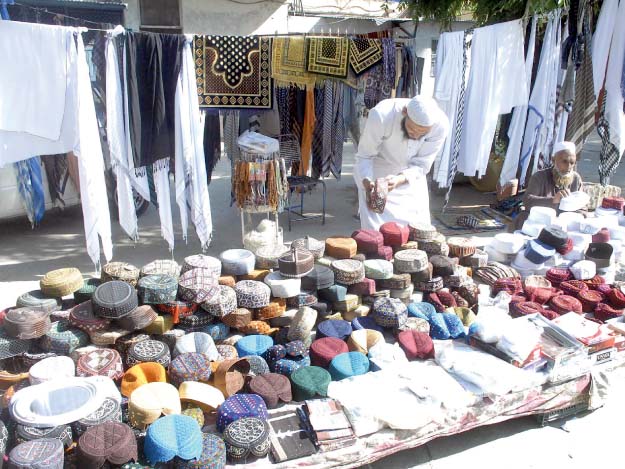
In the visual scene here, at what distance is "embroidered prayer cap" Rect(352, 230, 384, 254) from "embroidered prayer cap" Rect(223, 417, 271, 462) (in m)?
1.33

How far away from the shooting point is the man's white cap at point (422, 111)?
3.45 metres

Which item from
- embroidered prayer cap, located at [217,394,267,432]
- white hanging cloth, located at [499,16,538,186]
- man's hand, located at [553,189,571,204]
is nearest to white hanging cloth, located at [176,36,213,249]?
embroidered prayer cap, located at [217,394,267,432]

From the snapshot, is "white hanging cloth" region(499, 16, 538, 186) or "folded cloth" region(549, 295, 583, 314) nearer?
"folded cloth" region(549, 295, 583, 314)

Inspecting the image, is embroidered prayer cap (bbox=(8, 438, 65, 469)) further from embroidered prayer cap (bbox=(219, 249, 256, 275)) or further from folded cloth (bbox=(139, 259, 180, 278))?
embroidered prayer cap (bbox=(219, 249, 256, 275))

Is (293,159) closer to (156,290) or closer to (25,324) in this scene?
(156,290)

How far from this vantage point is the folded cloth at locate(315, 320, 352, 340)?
273 cm

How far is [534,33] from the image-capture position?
4.75m

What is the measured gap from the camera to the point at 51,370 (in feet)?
7.50

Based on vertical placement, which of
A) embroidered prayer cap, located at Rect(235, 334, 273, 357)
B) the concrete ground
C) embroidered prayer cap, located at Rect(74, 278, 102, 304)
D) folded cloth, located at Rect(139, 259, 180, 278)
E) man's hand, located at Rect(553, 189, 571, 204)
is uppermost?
man's hand, located at Rect(553, 189, 571, 204)

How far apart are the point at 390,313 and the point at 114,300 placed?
1337mm

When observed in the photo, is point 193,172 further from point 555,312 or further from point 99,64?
point 555,312

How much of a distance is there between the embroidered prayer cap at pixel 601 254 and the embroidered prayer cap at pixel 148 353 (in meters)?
2.68

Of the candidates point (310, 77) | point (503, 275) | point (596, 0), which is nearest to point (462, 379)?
point (503, 275)

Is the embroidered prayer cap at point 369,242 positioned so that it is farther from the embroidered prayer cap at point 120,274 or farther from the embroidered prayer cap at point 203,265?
the embroidered prayer cap at point 120,274
